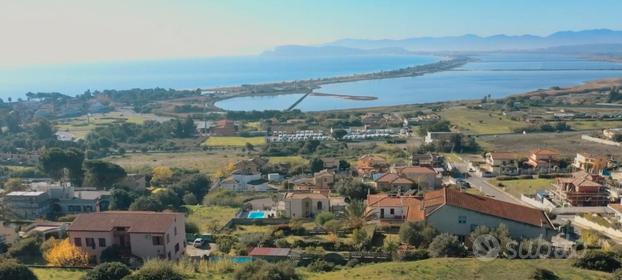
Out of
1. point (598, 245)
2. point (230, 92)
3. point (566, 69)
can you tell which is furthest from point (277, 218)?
point (566, 69)

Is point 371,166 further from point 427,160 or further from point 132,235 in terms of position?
point 132,235

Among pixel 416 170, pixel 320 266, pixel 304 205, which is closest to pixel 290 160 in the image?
pixel 416 170

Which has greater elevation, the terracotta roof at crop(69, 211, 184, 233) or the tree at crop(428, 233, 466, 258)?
the terracotta roof at crop(69, 211, 184, 233)

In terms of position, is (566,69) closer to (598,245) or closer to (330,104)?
(330,104)

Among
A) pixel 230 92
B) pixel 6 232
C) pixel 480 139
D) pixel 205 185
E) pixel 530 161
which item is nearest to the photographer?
pixel 6 232

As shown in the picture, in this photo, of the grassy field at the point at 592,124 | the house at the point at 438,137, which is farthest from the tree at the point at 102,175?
the grassy field at the point at 592,124

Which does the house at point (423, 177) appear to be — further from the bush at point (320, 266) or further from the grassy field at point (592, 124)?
the grassy field at point (592, 124)

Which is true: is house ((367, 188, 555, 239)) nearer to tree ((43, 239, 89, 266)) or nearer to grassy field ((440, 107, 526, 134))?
tree ((43, 239, 89, 266))

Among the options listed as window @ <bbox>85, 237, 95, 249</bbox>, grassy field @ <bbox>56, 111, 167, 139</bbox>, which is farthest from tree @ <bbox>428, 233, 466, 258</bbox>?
grassy field @ <bbox>56, 111, 167, 139</bbox>
